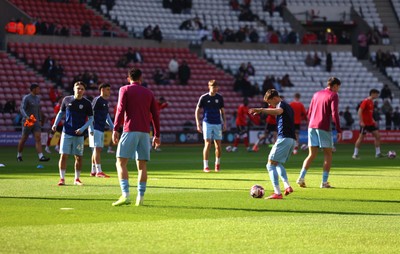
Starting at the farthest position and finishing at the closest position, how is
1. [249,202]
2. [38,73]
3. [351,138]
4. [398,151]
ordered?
[351,138] → [38,73] → [398,151] → [249,202]

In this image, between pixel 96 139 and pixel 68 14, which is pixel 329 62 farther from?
pixel 96 139

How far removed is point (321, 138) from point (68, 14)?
3730 centimetres

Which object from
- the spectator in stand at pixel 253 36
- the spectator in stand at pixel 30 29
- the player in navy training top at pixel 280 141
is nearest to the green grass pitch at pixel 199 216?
the player in navy training top at pixel 280 141

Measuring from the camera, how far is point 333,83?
22516 millimetres

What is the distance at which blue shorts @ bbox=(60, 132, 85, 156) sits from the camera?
2303 cm

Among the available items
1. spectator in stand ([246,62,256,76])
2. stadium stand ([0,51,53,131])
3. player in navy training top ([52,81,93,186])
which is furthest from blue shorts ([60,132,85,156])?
spectator in stand ([246,62,256,76])

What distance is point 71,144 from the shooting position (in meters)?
23.1

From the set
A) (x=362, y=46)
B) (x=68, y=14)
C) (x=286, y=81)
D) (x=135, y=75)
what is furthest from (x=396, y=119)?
(x=135, y=75)

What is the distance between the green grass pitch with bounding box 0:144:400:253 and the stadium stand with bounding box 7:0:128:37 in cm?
3077

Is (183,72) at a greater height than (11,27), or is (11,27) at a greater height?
(11,27)

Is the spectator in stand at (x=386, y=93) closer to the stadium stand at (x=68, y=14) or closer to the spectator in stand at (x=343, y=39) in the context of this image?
the spectator in stand at (x=343, y=39)

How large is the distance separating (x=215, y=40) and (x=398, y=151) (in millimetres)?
19643

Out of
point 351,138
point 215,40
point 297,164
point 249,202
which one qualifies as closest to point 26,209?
point 249,202

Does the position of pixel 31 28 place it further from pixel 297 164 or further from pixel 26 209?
pixel 26 209
